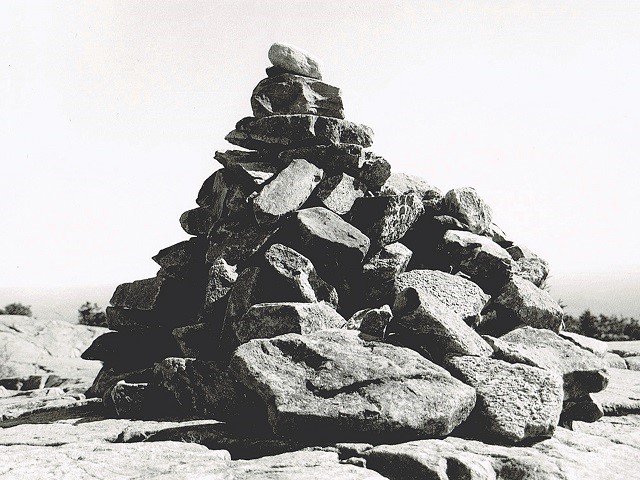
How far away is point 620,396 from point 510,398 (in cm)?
352

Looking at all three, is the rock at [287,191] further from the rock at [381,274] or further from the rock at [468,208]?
the rock at [468,208]

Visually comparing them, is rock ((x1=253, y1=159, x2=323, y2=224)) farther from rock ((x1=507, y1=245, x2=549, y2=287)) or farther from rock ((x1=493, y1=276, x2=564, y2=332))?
rock ((x1=507, y1=245, x2=549, y2=287))

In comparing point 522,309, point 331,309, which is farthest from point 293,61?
point 522,309

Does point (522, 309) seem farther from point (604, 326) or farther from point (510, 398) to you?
point (604, 326)

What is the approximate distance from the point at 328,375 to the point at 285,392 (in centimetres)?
50

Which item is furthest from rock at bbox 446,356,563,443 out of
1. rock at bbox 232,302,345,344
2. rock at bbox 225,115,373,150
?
rock at bbox 225,115,373,150

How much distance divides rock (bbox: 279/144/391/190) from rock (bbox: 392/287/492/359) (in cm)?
327

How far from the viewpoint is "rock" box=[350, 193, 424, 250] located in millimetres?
9648

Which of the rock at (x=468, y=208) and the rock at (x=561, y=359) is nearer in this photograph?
the rock at (x=561, y=359)

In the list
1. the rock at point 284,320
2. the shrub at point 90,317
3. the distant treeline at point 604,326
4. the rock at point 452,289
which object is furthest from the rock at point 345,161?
the shrub at point 90,317

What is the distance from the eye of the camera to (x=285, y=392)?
6.24m

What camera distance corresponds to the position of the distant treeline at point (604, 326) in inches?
797

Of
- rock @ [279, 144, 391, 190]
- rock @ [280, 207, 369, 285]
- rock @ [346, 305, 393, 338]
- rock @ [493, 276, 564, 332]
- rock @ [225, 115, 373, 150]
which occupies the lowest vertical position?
rock @ [346, 305, 393, 338]

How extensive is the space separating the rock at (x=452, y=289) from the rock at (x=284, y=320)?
1336mm
